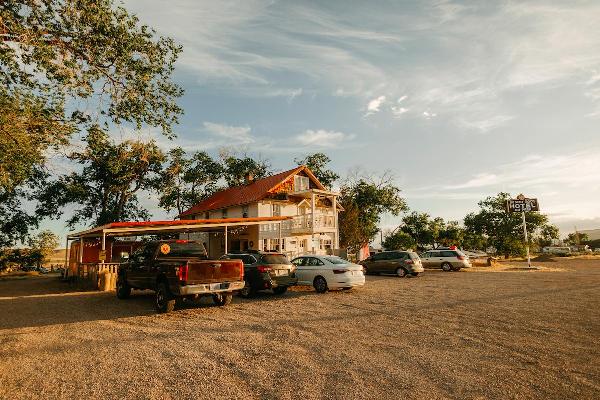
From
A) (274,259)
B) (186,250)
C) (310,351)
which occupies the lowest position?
(310,351)

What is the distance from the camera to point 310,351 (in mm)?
6203

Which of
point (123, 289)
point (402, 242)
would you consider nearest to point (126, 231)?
point (123, 289)

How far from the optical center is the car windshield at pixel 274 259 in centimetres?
1336

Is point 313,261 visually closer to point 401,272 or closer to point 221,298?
point 221,298

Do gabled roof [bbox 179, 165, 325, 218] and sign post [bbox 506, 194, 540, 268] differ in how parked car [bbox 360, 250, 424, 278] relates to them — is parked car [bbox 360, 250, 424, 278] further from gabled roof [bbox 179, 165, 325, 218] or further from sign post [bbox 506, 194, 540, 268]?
sign post [bbox 506, 194, 540, 268]

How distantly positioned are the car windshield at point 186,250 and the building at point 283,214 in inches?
556

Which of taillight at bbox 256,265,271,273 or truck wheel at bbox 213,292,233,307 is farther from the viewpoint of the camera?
taillight at bbox 256,265,271,273

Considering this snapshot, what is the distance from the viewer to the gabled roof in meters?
30.5

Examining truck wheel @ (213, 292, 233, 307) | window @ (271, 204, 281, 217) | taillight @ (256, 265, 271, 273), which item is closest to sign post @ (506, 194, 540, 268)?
window @ (271, 204, 281, 217)

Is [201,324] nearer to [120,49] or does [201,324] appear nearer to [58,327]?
[58,327]

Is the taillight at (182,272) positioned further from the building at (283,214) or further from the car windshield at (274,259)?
the building at (283,214)

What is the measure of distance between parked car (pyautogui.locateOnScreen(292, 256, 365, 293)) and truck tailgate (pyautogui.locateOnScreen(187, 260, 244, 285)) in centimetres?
427

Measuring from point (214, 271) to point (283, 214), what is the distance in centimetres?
2083

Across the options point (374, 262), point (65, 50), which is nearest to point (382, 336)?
point (65, 50)
